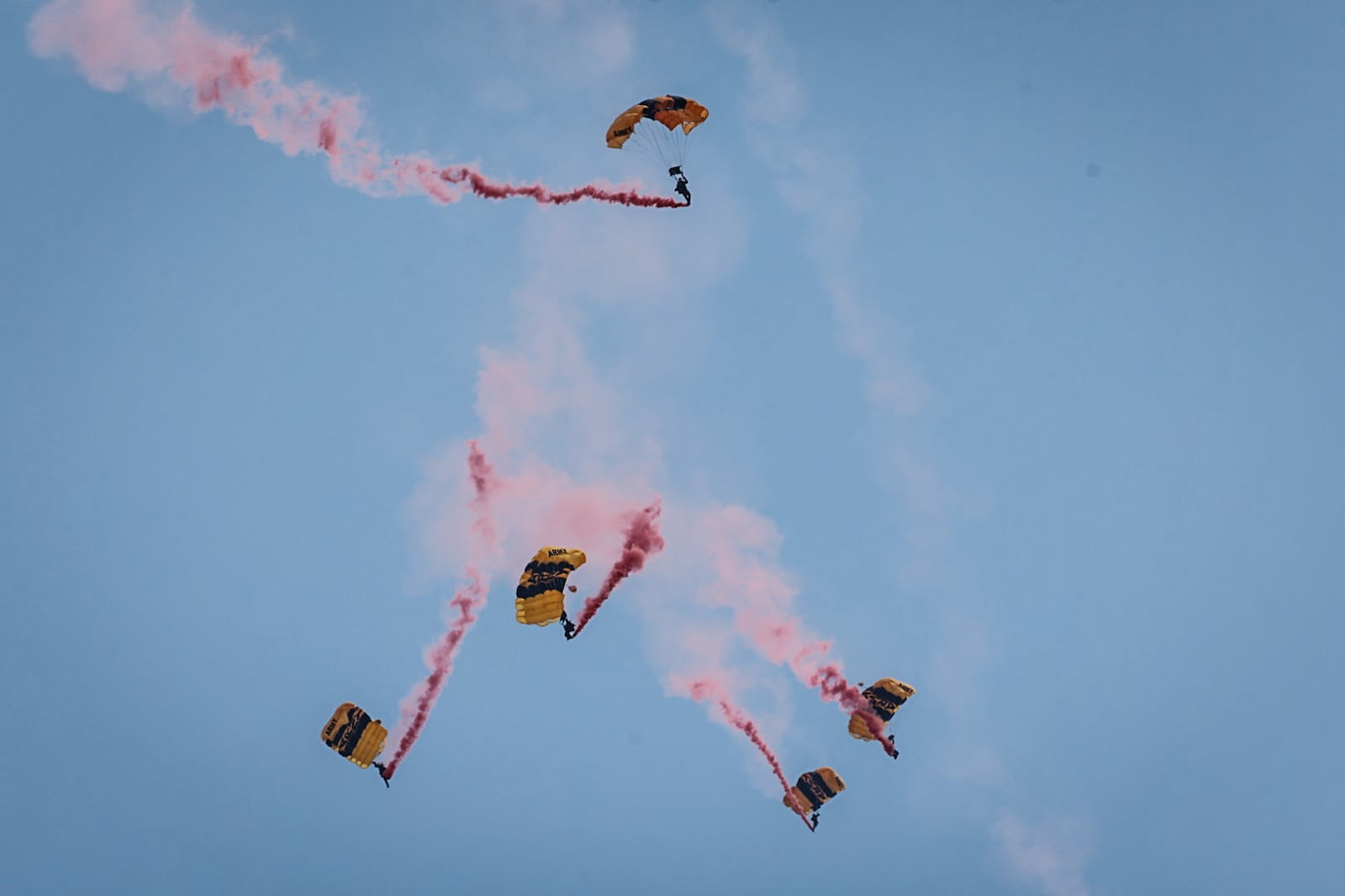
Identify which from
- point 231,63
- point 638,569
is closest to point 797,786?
point 638,569

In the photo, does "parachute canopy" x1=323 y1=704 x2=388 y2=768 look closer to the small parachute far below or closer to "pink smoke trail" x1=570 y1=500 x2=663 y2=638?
the small parachute far below

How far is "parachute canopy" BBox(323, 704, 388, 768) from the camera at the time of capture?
121 ft

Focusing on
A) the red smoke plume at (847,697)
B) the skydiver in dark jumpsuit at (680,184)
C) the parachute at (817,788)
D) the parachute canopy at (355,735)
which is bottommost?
the parachute canopy at (355,735)

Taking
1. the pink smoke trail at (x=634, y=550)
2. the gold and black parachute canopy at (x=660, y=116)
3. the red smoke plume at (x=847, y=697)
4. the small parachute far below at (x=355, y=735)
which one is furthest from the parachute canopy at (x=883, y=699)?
the gold and black parachute canopy at (x=660, y=116)

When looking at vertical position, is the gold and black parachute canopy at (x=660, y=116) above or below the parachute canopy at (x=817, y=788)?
above

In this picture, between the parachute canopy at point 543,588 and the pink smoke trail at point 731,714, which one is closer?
the parachute canopy at point 543,588

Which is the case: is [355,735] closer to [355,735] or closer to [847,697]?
[355,735]

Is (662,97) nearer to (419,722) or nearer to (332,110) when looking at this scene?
(332,110)

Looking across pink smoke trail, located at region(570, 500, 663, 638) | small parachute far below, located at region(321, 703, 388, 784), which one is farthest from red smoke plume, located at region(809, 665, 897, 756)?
small parachute far below, located at region(321, 703, 388, 784)

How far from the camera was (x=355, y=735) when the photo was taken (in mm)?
37125

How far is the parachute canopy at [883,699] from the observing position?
1565 inches

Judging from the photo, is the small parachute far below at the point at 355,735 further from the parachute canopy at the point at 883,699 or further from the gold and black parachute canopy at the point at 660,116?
the gold and black parachute canopy at the point at 660,116

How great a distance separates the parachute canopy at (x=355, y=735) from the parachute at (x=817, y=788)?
53.4ft

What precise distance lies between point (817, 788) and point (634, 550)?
1179 cm
